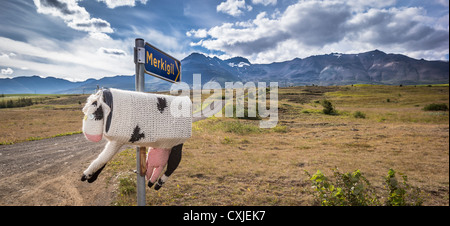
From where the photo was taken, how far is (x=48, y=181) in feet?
17.5

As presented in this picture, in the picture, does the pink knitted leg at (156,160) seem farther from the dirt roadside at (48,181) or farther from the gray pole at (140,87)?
the dirt roadside at (48,181)

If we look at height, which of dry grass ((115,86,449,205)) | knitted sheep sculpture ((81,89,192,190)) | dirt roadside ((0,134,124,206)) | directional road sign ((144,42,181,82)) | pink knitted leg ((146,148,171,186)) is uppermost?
directional road sign ((144,42,181,82))

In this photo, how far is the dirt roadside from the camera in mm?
4340

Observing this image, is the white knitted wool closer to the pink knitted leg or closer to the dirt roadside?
the pink knitted leg

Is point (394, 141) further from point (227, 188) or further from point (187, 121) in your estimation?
point (187, 121)

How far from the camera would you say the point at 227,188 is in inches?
213

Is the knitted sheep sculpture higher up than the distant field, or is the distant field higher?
the knitted sheep sculpture

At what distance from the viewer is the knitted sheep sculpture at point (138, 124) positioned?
138 cm

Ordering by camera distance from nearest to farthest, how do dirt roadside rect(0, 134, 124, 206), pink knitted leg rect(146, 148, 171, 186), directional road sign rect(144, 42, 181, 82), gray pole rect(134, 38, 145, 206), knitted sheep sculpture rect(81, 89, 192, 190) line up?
knitted sheep sculpture rect(81, 89, 192, 190) → pink knitted leg rect(146, 148, 171, 186) → gray pole rect(134, 38, 145, 206) → directional road sign rect(144, 42, 181, 82) → dirt roadside rect(0, 134, 124, 206)

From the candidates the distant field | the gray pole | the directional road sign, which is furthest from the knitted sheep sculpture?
the distant field

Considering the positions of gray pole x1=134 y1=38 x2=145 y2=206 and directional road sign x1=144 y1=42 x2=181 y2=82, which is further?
directional road sign x1=144 y1=42 x2=181 y2=82

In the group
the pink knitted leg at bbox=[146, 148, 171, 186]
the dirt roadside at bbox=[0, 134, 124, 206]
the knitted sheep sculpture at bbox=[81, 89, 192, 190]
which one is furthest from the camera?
the dirt roadside at bbox=[0, 134, 124, 206]
